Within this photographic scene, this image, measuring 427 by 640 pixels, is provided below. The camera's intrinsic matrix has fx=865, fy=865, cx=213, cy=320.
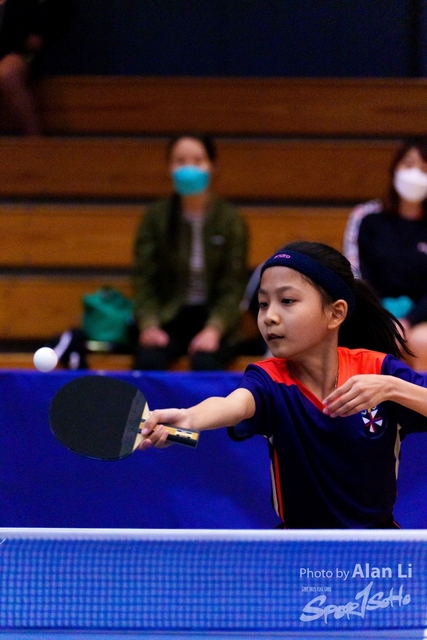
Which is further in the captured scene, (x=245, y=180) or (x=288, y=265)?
(x=245, y=180)

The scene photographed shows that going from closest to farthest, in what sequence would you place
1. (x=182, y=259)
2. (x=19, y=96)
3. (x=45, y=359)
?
(x=45, y=359) < (x=182, y=259) < (x=19, y=96)

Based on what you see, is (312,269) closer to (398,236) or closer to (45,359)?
(45,359)

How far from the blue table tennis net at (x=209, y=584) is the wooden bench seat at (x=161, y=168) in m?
4.13

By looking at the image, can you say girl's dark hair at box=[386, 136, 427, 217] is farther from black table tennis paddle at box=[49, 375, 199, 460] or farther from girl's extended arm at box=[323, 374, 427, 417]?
black table tennis paddle at box=[49, 375, 199, 460]

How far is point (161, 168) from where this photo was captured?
605cm

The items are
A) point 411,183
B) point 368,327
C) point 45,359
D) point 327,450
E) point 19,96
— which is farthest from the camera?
point 19,96

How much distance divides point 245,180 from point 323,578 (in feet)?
13.9

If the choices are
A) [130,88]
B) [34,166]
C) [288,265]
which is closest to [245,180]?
[130,88]

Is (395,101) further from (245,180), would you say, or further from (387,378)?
(387,378)

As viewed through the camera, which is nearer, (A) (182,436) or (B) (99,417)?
(A) (182,436)

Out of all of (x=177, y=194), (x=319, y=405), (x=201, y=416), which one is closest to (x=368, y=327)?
Answer: (x=319, y=405)

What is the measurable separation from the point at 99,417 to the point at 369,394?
75 centimetres

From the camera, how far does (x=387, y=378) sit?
92.2 inches

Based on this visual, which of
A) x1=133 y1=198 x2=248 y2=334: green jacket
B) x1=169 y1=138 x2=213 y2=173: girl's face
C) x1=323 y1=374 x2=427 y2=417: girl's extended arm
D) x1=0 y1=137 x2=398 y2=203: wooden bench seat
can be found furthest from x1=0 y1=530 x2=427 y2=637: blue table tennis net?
x1=0 y1=137 x2=398 y2=203: wooden bench seat
